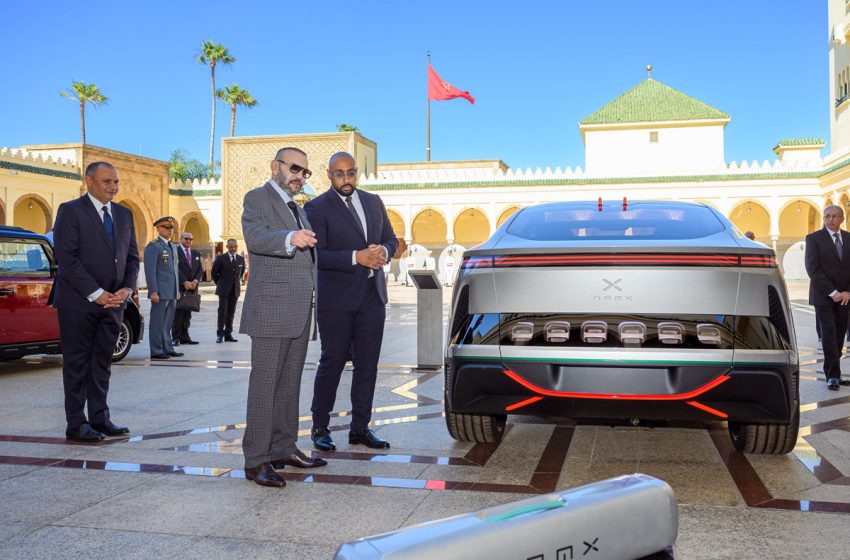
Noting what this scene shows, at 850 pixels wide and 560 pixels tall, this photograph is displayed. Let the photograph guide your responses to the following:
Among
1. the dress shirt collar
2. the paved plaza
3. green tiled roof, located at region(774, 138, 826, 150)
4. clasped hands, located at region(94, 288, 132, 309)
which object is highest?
green tiled roof, located at region(774, 138, 826, 150)

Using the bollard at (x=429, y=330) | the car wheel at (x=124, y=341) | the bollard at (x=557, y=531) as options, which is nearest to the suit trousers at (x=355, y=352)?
the bollard at (x=557, y=531)

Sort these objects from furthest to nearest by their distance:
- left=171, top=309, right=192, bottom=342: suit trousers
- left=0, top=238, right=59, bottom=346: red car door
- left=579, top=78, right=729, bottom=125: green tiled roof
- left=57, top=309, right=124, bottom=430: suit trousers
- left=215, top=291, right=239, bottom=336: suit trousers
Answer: left=579, top=78, right=729, bottom=125: green tiled roof
left=215, top=291, right=239, bottom=336: suit trousers
left=171, top=309, right=192, bottom=342: suit trousers
left=0, top=238, right=59, bottom=346: red car door
left=57, top=309, right=124, bottom=430: suit trousers

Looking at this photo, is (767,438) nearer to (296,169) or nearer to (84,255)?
(296,169)

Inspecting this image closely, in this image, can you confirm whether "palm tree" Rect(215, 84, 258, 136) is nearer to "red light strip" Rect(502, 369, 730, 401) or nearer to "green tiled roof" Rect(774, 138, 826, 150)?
"green tiled roof" Rect(774, 138, 826, 150)

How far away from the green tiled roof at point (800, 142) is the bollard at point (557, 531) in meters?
48.6

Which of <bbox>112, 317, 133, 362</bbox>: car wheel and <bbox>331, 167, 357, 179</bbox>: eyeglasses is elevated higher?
<bbox>331, 167, 357, 179</bbox>: eyeglasses

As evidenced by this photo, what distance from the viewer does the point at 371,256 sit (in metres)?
4.08

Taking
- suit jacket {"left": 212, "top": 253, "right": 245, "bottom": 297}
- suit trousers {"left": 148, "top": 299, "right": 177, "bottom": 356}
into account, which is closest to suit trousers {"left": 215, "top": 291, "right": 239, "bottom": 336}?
suit jacket {"left": 212, "top": 253, "right": 245, "bottom": 297}

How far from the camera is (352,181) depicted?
4.34 m

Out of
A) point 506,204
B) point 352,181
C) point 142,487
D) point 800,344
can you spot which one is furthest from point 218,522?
point 506,204

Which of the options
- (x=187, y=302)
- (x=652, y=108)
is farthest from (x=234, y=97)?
(x=187, y=302)

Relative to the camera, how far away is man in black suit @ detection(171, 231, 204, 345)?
1090cm

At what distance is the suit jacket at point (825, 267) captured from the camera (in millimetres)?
6496

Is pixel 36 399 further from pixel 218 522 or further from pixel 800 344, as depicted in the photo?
pixel 800 344
